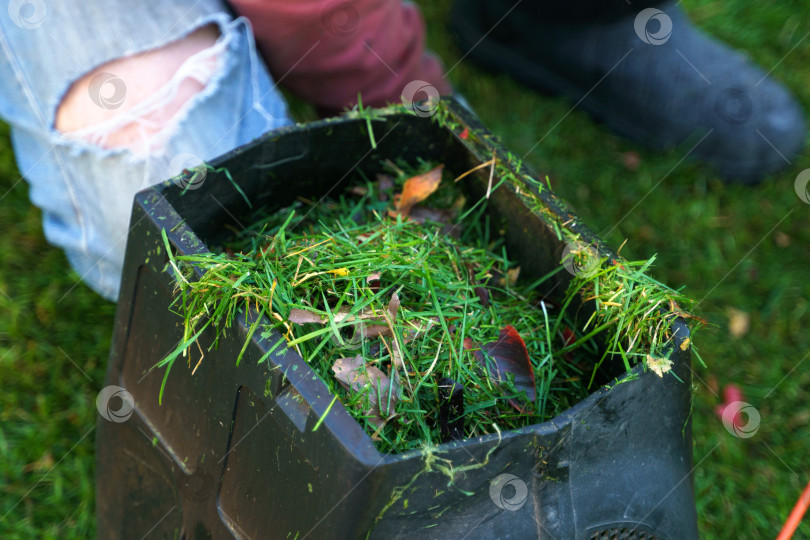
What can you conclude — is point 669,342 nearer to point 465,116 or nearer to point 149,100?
point 465,116

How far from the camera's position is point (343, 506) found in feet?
2.88

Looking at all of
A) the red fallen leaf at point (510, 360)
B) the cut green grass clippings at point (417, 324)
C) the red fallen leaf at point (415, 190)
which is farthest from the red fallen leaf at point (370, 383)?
the red fallen leaf at point (415, 190)

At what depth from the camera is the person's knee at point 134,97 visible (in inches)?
57.3

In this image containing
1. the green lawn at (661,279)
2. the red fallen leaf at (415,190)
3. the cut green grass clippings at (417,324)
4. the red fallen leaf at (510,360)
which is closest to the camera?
the cut green grass clippings at (417,324)

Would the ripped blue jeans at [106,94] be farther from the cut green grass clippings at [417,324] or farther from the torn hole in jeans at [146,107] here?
the cut green grass clippings at [417,324]

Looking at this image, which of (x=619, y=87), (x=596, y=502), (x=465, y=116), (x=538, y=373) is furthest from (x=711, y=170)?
(x=596, y=502)

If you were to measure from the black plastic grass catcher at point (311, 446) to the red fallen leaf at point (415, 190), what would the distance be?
0.33 ft

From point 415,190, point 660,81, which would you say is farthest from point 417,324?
point 660,81

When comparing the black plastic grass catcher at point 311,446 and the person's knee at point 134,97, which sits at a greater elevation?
the person's knee at point 134,97

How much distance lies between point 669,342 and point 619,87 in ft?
5.17

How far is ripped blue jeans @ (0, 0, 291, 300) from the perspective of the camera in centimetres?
146

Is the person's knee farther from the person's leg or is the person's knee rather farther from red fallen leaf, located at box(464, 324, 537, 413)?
the person's leg

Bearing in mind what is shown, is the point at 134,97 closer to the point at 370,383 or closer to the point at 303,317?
the point at 303,317

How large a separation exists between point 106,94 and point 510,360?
3.19 feet
